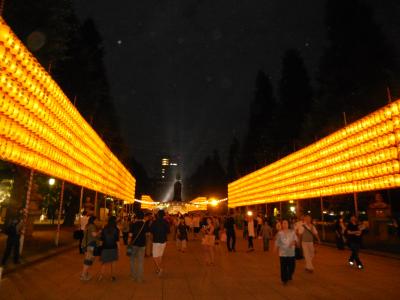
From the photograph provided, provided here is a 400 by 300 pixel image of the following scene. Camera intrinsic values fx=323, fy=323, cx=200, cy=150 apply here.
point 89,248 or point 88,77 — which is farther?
point 88,77

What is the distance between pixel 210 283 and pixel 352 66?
24253mm

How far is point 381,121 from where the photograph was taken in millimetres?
13234

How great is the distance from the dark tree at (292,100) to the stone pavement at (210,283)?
92.6 feet

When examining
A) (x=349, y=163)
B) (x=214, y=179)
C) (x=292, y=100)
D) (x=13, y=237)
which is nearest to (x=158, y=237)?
(x=13, y=237)

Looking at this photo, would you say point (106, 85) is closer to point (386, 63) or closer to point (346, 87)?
point (346, 87)

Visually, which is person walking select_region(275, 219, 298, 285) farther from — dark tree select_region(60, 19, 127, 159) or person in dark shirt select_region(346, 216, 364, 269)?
dark tree select_region(60, 19, 127, 159)

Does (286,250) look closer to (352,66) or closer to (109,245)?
(109,245)

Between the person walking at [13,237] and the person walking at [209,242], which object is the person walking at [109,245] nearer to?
the person walking at [13,237]

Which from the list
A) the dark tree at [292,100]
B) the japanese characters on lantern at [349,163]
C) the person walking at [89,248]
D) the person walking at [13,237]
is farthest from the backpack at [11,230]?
the dark tree at [292,100]

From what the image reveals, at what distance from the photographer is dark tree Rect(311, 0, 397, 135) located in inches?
1005

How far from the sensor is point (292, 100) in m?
39.9

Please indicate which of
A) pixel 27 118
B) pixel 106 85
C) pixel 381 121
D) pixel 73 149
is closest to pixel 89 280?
pixel 27 118

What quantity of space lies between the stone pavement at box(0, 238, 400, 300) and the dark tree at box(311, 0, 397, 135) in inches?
659

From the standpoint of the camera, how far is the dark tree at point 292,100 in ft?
129
